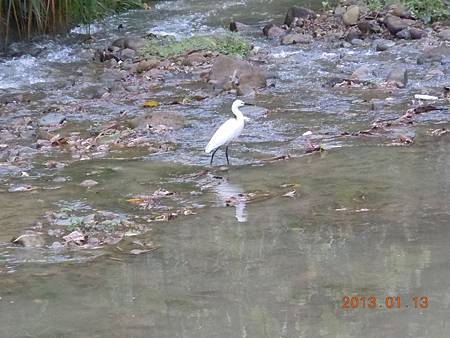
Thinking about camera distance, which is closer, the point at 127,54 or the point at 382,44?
the point at 382,44

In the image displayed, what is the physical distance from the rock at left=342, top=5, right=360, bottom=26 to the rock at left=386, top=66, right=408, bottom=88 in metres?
3.72

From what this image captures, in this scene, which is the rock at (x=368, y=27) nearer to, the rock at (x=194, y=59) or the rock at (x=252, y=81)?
the rock at (x=194, y=59)

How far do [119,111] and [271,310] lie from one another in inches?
246

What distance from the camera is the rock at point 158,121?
30.1 feet

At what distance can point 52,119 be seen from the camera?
9859mm

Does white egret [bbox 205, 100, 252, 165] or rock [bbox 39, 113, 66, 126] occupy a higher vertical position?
white egret [bbox 205, 100, 252, 165]

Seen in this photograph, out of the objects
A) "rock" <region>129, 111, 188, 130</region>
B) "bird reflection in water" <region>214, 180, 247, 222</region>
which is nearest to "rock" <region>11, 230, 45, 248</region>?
"bird reflection in water" <region>214, 180, 247, 222</region>

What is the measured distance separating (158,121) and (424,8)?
23.9 ft

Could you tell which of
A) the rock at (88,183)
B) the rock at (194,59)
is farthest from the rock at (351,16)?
the rock at (88,183)

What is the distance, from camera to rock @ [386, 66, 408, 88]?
34.8ft

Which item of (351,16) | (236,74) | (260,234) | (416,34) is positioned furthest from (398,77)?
(260,234)

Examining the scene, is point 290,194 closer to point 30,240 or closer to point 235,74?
point 30,240

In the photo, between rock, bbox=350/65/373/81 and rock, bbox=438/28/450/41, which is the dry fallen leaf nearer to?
rock, bbox=350/65/373/81

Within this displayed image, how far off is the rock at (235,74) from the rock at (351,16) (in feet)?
11.8
